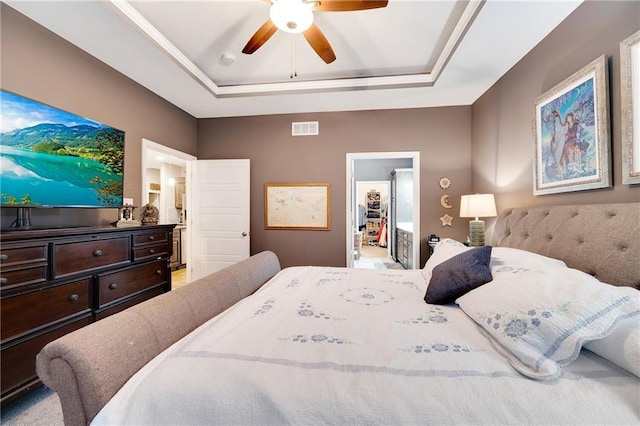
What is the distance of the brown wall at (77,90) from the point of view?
176 cm

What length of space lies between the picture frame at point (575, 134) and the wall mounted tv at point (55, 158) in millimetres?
3597

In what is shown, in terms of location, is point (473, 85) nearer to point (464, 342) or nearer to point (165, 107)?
point (464, 342)

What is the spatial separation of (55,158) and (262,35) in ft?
5.89

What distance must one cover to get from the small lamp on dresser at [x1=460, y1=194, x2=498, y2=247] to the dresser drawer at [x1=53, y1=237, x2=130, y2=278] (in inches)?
130

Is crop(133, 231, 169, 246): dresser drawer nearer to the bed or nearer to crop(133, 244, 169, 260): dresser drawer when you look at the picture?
crop(133, 244, 169, 260): dresser drawer

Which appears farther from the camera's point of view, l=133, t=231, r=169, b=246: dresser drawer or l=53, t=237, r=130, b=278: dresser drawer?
l=133, t=231, r=169, b=246: dresser drawer

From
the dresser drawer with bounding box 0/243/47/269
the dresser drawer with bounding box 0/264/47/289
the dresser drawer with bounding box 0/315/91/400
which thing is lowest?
the dresser drawer with bounding box 0/315/91/400

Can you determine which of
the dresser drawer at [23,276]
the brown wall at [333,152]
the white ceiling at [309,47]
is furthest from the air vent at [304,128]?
the dresser drawer at [23,276]

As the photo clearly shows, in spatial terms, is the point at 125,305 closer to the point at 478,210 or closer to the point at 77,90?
the point at 77,90

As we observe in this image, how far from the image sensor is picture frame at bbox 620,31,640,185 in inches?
50.6

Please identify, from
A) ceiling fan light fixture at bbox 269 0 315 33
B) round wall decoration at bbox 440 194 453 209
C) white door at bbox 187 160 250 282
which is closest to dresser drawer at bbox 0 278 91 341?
white door at bbox 187 160 250 282

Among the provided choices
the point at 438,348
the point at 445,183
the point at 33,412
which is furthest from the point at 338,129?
the point at 33,412

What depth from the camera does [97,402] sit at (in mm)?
737

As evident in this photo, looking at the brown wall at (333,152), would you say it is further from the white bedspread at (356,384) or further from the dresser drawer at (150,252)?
the white bedspread at (356,384)
